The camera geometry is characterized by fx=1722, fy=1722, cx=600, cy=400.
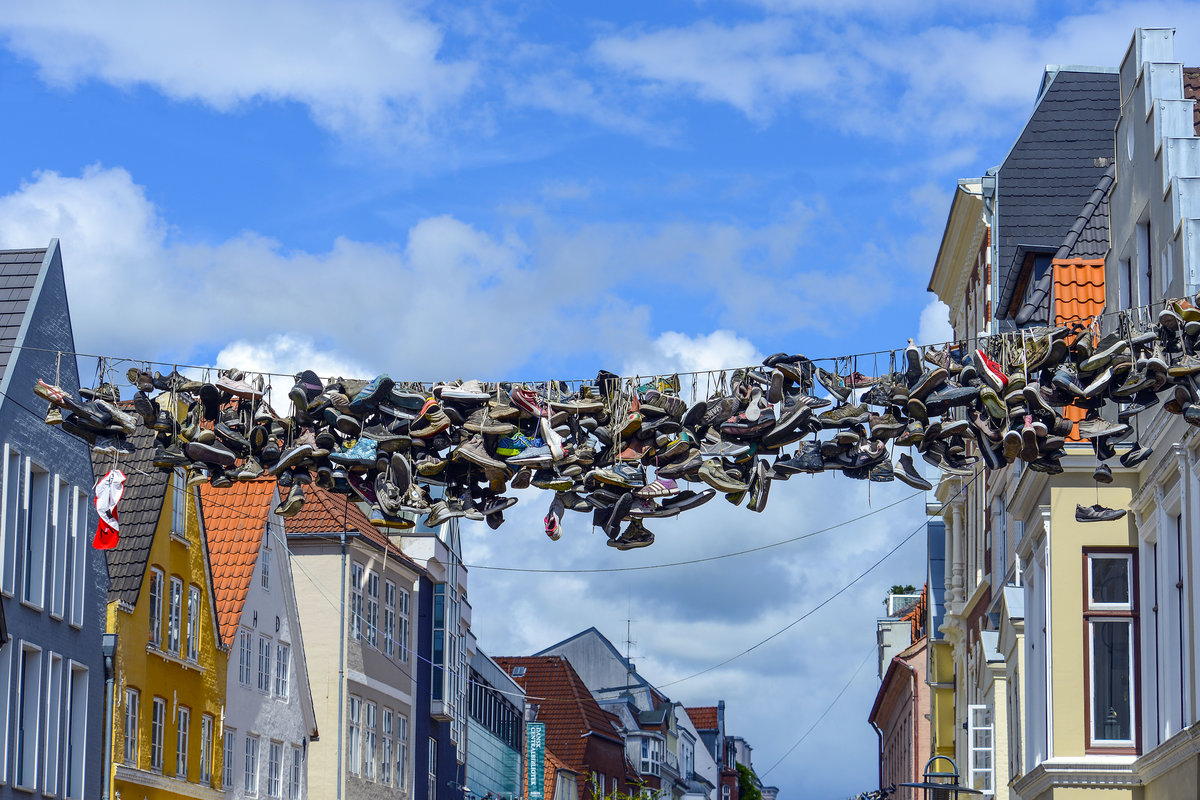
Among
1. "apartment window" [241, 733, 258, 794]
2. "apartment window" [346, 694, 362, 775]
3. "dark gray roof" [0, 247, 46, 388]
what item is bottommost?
"apartment window" [241, 733, 258, 794]

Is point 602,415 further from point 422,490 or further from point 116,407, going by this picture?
point 116,407

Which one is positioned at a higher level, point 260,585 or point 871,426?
point 260,585

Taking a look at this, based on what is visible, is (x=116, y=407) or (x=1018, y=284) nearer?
(x=116, y=407)

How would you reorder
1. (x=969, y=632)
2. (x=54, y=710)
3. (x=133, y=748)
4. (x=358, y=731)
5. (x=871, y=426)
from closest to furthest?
(x=871, y=426), (x=54, y=710), (x=133, y=748), (x=969, y=632), (x=358, y=731)

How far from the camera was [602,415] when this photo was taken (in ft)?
38.7

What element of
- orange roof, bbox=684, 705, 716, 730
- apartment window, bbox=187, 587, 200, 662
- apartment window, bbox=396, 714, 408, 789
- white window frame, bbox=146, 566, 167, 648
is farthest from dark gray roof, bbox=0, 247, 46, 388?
orange roof, bbox=684, 705, 716, 730

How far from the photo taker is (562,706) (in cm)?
7206

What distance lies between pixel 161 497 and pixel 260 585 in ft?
21.4

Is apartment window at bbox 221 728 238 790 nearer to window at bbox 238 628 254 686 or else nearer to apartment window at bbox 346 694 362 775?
window at bbox 238 628 254 686

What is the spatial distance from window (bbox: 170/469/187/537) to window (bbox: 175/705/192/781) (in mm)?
3440

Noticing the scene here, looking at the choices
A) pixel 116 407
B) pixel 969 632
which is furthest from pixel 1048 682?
pixel 969 632

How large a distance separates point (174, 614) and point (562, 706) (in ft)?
133

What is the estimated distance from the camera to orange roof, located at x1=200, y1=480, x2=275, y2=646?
36.2 metres

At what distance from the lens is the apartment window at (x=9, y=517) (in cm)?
2508
